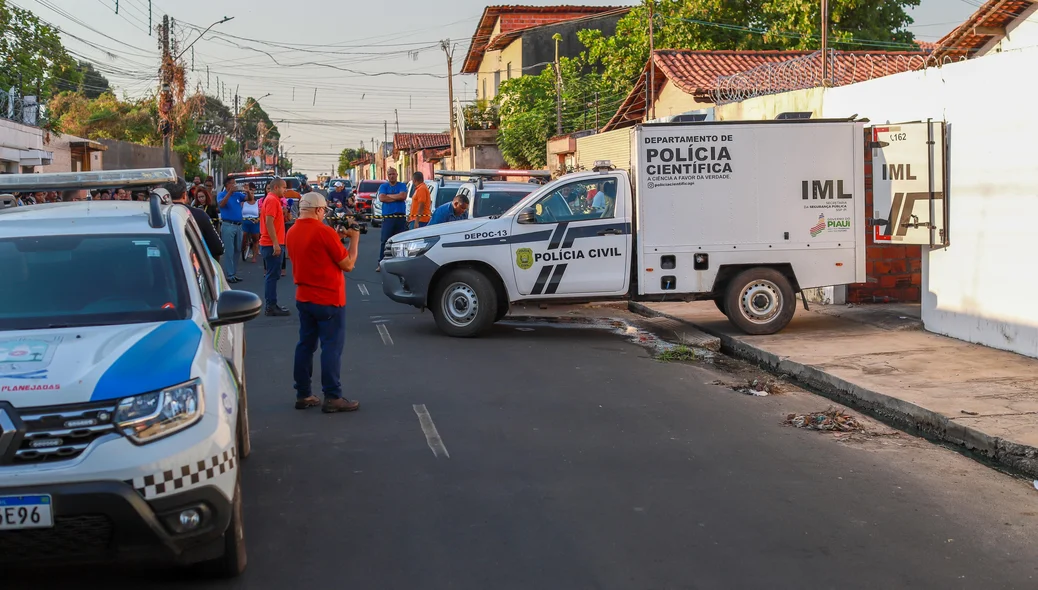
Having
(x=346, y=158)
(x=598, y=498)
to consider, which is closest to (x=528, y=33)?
(x=598, y=498)

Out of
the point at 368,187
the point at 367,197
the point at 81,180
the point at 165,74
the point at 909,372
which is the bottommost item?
the point at 909,372

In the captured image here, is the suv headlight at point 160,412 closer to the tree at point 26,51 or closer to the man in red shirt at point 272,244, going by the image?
the man in red shirt at point 272,244

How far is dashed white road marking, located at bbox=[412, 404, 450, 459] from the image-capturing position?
7.59m

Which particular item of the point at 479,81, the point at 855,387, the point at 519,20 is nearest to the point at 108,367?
the point at 855,387

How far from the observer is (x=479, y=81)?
5997 cm

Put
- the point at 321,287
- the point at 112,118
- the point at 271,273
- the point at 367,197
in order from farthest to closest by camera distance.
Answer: the point at 112,118, the point at 367,197, the point at 271,273, the point at 321,287

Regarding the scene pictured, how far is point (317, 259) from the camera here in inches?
340

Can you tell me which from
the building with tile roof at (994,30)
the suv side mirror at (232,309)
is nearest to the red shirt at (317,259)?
the suv side mirror at (232,309)

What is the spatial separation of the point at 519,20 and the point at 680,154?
3836 cm

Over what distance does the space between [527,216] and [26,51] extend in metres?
27.7

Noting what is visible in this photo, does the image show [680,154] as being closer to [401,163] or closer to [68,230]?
[68,230]

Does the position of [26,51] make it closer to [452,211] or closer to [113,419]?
[452,211]

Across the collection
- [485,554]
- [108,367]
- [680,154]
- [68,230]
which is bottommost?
[485,554]

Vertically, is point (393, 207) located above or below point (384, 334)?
above
